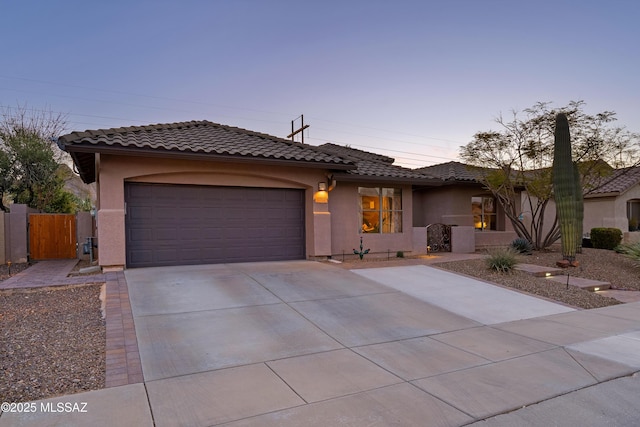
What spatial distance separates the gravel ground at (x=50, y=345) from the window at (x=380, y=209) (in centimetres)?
924

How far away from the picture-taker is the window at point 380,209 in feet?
47.9

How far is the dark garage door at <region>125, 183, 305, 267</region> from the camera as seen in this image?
→ 415 inches

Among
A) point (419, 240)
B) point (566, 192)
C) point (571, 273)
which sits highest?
point (566, 192)

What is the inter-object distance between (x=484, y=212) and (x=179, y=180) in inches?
565

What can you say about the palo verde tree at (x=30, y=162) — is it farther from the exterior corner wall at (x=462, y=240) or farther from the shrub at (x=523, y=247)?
the shrub at (x=523, y=247)

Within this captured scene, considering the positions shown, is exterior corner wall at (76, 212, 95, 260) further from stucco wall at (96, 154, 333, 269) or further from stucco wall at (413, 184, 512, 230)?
stucco wall at (413, 184, 512, 230)

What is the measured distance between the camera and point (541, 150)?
1498 centimetres

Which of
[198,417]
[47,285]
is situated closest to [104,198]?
[47,285]

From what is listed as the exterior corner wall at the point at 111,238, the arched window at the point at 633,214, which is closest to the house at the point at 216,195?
the exterior corner wall at the point at 111,238

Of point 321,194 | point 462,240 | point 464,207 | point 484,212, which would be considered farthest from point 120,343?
point 484,212

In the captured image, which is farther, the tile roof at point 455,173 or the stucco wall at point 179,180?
the tile roof at point 455,173

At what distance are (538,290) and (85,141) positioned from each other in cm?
1082

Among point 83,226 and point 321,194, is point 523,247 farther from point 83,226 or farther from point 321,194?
point 83,226

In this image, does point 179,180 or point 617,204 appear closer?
point 179,180
